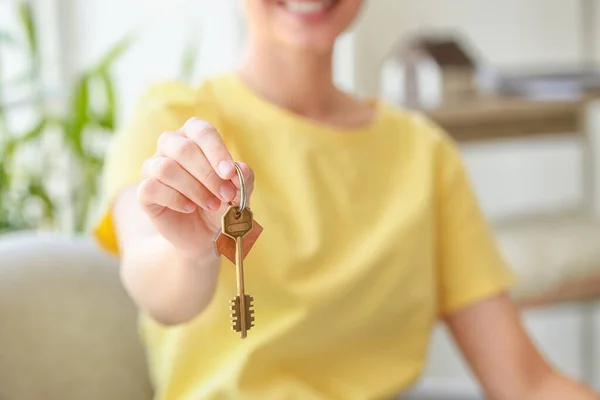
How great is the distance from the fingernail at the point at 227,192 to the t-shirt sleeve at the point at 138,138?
0.44 ft

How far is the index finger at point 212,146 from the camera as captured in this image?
319 mm

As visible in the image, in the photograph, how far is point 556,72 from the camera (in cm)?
162

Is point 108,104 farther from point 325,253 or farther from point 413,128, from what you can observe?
point 325,253

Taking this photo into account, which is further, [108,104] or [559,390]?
[108,104]

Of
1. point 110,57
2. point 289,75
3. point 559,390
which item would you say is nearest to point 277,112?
point 289,75

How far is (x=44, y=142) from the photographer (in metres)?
1.41

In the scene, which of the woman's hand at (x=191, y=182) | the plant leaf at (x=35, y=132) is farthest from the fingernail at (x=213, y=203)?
the plant leaf at (x=35, y=132)

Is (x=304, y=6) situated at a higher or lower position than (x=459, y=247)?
higher

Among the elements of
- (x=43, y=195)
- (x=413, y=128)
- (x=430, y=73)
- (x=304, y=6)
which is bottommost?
(x=43, y=195)

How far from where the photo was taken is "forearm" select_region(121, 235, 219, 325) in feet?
1.30

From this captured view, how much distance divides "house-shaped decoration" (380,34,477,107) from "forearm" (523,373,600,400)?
84 cm

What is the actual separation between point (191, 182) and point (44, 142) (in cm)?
115

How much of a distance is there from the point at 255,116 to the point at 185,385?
0.18m

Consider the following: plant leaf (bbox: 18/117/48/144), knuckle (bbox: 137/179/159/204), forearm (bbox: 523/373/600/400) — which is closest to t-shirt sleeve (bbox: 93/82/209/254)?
knuckle (bbox: 137/179/159/204)
